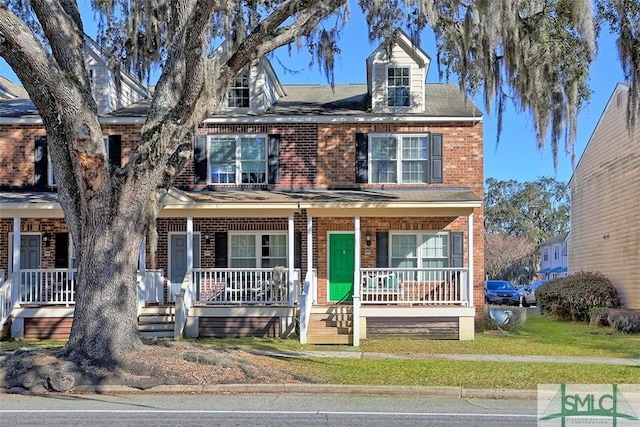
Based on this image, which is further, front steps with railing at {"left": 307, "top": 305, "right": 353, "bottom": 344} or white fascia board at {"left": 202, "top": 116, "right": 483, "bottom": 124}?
white fascia board at {"left": 202, "top": 116, "right": 483, "bottom": 124}

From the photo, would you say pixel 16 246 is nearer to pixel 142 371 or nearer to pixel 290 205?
Answer: pixel 290 205

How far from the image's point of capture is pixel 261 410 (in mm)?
8953

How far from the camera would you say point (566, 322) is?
23141mm

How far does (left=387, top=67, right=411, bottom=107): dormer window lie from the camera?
1930 cm

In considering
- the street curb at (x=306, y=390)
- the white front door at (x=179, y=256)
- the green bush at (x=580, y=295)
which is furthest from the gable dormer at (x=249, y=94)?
the green bush at (x=580, y=295)

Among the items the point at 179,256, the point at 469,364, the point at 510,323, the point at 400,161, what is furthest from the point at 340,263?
the point at 469,364

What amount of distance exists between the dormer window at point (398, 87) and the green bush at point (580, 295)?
9.11 metres

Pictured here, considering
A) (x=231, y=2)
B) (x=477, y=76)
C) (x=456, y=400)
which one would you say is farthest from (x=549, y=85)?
(x=456, y=400)

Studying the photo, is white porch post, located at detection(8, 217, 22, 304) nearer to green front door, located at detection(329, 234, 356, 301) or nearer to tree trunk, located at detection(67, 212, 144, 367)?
tree trunk, located at detection(67, 212, 144, 367)

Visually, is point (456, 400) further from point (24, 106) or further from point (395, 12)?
point (24, 106)

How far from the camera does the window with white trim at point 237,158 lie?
19.1 metres

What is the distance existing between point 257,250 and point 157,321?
11.7 feet

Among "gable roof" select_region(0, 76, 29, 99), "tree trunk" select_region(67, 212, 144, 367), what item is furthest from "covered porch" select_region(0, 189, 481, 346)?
"gable roof" select_region(0, 76, 29, 99)

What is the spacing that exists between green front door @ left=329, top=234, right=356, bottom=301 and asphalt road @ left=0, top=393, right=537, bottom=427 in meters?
8.73
